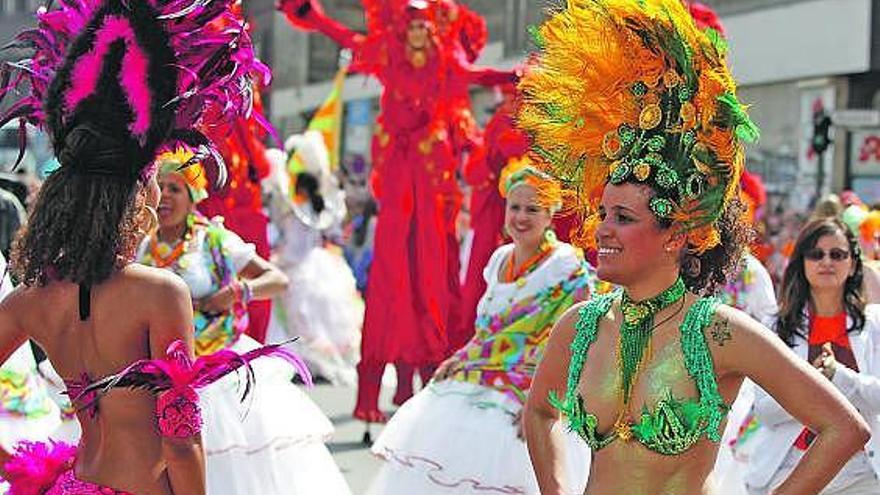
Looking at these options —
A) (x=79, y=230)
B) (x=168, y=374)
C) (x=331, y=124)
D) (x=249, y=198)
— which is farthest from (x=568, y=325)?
(x=331, y=124)

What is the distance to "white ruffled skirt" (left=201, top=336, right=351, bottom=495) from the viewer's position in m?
6.65

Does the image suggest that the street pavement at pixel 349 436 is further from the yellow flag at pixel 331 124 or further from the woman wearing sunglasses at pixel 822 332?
the yellow flag at pixel 331 124

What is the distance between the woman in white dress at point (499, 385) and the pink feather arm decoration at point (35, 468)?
9.06ft

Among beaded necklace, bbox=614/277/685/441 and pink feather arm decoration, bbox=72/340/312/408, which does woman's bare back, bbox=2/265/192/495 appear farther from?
beaded necklace, bbox=614/277/685/441

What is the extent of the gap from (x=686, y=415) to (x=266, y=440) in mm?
3345

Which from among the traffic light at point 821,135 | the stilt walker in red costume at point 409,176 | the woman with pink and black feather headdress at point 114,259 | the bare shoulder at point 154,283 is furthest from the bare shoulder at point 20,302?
the traffic light at point 821,135

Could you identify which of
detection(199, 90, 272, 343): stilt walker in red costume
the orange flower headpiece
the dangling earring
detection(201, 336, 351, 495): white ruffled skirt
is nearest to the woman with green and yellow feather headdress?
the dangling earring

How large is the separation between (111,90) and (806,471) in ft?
6.21

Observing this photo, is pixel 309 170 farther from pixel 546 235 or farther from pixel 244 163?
pixel 546 235

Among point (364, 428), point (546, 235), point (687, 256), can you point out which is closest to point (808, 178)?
point (364, 428)

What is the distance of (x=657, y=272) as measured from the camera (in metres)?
3.85

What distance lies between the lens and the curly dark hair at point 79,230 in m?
4.07

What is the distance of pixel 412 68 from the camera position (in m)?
10.8

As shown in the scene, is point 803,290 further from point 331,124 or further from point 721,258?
point 331,124
